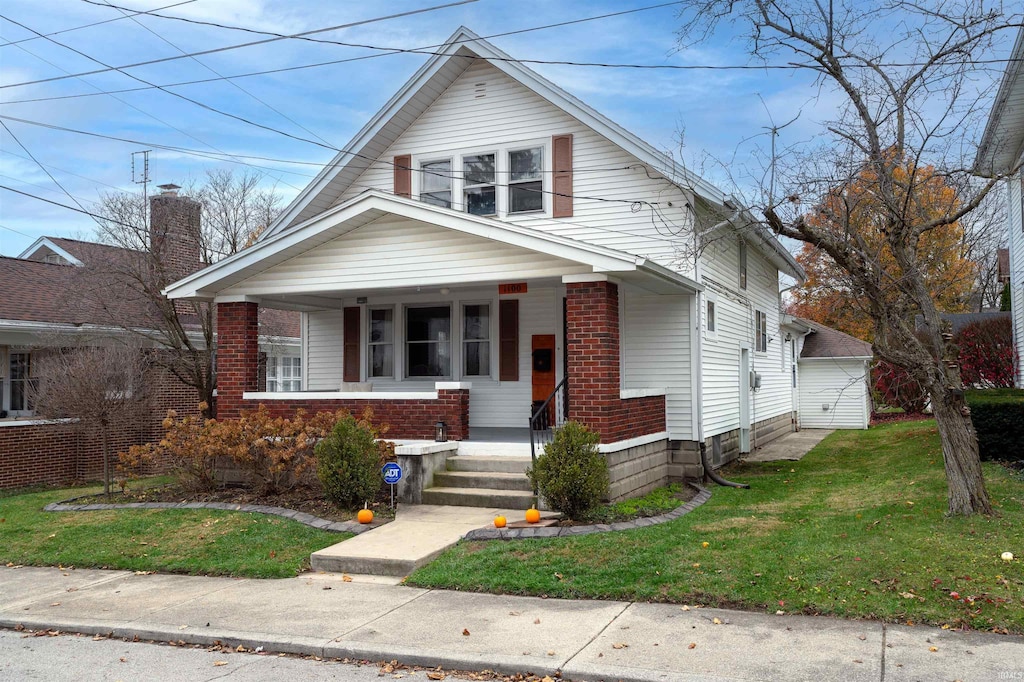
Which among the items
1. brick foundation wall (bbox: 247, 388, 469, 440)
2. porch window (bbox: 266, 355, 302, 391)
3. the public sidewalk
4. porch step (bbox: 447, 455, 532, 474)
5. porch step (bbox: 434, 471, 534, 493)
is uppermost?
porch window (bbox: 266, 355, 302, 391)

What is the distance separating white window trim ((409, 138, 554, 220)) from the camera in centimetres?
1494

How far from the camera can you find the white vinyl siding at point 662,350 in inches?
549

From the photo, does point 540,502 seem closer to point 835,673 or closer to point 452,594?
point 452,594

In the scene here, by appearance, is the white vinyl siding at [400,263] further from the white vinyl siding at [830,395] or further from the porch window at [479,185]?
the white vinyl siding at [830,395]

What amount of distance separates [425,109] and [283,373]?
51.5ft

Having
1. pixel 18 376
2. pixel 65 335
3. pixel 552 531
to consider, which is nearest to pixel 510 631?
pixel 552 531

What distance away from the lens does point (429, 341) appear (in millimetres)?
16172

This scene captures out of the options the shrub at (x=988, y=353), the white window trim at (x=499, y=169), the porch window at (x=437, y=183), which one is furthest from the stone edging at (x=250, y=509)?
the shrub at (x=988, y=353)

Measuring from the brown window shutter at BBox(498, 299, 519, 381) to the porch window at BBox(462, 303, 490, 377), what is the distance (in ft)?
1.33

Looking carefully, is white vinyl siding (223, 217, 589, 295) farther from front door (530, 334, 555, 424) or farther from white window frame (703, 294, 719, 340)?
white window frame (703, 294, 719, 340)

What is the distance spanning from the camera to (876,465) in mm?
15172

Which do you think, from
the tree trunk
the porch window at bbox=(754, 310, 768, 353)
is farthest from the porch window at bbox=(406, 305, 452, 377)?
the tree trunk

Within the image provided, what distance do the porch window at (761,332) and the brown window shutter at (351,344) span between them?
9445mm

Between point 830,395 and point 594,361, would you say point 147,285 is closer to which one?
point 594,361
